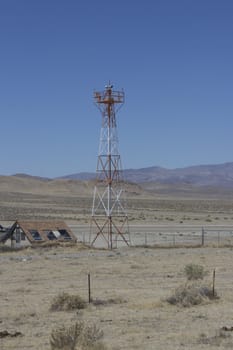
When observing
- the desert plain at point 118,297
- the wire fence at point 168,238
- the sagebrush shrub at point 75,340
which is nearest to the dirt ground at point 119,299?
the desert plain at point 118,297

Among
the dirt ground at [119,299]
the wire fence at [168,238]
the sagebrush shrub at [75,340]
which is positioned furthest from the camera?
the wire fence at [168,238]

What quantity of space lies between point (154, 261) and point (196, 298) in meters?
14.2

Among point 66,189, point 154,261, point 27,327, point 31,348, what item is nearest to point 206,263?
point 154,261

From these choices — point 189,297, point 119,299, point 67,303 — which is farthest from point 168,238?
point 67,303

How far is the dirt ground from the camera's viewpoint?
13.3 meters

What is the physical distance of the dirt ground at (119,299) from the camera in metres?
13.3

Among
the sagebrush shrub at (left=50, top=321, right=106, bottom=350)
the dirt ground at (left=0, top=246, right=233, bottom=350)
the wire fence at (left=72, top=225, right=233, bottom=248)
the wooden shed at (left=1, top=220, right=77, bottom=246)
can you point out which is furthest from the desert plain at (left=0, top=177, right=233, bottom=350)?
the wire fence at (left=72, top=225, right=233, bottom=248)

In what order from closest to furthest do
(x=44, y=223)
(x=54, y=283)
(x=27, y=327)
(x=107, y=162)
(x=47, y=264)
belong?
(x=27, y=327) → (x=54, y=283) → (x=47, y=264) → (x=107, y=162) → (x=44, y=223)

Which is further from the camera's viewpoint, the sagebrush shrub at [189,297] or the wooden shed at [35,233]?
the wooden shed at [35,233]

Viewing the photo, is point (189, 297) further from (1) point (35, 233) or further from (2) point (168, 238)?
(2) point (168, 238)

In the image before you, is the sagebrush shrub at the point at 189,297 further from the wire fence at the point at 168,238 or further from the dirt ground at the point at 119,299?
the wire fence at the point at 168,238

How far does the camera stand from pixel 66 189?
19488cm

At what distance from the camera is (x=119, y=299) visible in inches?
736

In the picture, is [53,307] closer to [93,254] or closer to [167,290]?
[167,290]
